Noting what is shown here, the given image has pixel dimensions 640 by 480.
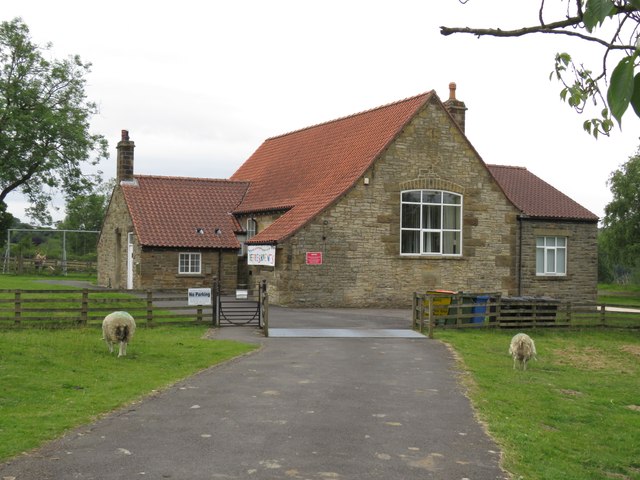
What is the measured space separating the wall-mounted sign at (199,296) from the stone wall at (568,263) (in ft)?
60.7

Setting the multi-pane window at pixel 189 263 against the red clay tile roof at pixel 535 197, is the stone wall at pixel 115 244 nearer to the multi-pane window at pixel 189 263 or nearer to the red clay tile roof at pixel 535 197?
the multi-pane window at pixel 189 263

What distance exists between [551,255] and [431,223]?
7.77m

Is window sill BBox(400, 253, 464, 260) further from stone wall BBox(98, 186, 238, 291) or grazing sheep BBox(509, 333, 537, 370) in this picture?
grazing sheep BBox(509, 333, 537, 370)

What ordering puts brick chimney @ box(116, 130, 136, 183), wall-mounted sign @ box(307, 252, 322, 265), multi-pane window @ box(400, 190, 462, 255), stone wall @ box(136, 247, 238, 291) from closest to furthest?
wall-mounted sign @ box(307, 252, 322, 265) < multi-pane window @ box(400, 190, 462, 255) < stone wall @ box(136, 247, 238, 291) < brick chimney @ box(116, 130, 136, 183)

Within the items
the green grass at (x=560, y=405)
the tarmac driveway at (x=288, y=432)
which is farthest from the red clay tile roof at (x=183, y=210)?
the tarmac driveway at (x=288, y=432)

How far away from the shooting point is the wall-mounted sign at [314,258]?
3108 centimetres

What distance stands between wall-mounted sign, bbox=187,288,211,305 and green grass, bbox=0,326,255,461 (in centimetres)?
107

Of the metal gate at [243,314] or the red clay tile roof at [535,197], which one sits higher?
the red clay tile roof at [535,197]

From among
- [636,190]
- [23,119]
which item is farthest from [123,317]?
[636,190]

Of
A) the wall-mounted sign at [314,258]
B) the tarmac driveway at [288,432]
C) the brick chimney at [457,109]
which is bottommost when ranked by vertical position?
the tarmac driveway at [288,432]

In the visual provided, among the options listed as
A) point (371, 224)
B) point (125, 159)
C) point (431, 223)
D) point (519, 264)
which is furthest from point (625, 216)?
point (125, 159)

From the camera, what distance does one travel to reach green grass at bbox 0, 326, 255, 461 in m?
10.1

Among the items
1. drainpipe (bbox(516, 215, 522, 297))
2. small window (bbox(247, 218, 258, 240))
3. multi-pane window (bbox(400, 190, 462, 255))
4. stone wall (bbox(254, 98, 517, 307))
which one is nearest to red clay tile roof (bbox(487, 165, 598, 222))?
drainpipe (bbox(516, 215, 522, 297))

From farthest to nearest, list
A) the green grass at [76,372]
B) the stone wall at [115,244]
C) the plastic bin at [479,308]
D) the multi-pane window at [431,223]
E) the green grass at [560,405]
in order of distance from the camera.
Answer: the stone wall at [115,244], the multi-pane window at [431,223], the plastic bin at [479,308], the green grass at [76,372], the green grass at [560,405]
